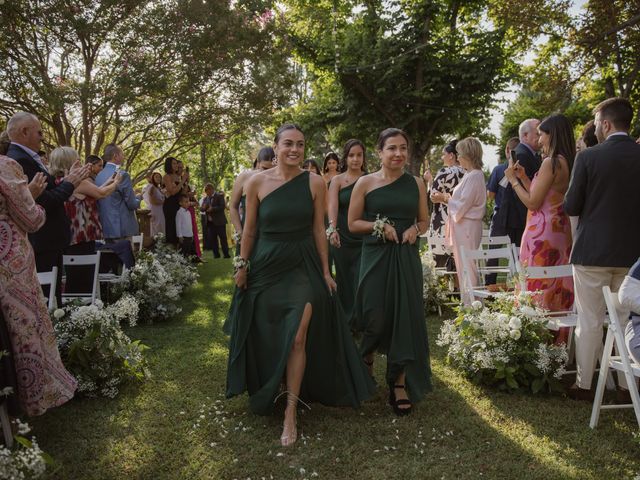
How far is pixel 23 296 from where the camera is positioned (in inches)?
155

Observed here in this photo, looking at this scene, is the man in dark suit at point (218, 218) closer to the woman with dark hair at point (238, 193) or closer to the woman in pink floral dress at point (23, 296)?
the woman with dark hair at point (238, 193)

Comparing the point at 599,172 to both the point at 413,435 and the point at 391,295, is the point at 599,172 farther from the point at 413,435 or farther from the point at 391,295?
the point at 413,435

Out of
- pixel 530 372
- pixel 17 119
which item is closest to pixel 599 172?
pixel 530 372

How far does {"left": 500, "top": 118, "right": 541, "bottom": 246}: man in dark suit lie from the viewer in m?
6.89

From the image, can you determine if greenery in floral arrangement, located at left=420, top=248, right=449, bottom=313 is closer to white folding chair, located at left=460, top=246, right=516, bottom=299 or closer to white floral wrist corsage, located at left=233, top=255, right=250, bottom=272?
white folding chair, located at left=460, top=246, right=516, bottom=299

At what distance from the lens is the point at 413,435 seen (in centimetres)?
420

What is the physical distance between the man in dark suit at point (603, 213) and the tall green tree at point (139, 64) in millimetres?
8814

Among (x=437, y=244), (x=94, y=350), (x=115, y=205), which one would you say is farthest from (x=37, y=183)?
(x=437, y=244)

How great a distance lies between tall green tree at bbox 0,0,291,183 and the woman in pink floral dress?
7108 millimetres

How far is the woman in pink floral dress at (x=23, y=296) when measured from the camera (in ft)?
12.7

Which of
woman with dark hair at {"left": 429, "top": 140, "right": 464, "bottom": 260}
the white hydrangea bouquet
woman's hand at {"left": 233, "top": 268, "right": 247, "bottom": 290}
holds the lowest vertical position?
the white hydrangea bouquet

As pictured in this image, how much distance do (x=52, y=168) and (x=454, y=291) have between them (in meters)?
6.06

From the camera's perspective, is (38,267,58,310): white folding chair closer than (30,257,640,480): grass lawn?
No

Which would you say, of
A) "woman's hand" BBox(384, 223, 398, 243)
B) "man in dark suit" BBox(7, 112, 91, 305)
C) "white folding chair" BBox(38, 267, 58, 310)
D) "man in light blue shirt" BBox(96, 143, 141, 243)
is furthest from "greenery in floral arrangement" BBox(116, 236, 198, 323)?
"woman's hand" BBox(384, 223, 398, 243)
